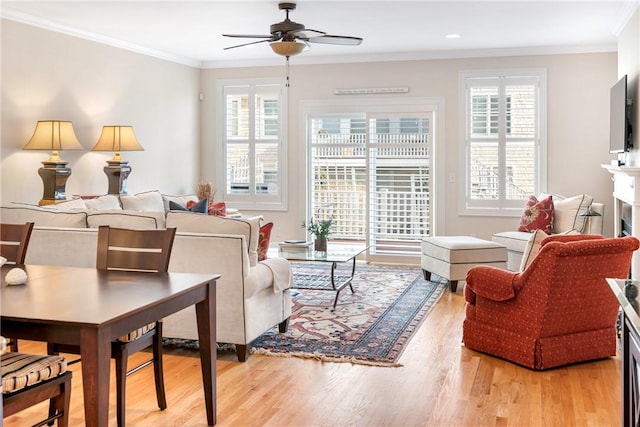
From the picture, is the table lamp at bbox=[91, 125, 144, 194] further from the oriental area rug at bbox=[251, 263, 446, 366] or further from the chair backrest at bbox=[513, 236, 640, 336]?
the chair backrest at bbox=[513, 236, 640, 336]

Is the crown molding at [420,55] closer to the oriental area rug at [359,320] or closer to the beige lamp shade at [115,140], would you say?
the beige lamp shade at [115,140]

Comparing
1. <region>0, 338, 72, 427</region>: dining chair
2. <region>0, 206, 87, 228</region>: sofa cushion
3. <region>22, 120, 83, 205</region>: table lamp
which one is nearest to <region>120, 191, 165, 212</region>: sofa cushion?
<region>22, 120, 83, 205</region>: table lamp

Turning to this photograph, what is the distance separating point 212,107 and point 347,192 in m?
2.29

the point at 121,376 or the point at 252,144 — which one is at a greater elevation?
the point at 252,144

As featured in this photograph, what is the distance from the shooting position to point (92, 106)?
22.0ft

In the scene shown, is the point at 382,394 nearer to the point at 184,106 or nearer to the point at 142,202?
the point at 142,202

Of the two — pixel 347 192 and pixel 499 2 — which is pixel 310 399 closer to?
pixel 499 2

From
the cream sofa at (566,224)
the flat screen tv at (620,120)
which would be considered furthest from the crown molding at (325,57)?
the cream sofa at (566,224)

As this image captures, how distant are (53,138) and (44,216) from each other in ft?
5.00

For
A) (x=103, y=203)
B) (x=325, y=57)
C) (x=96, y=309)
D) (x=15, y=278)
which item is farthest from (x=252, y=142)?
(x=96, y=309)

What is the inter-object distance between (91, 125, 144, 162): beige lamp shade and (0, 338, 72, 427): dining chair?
174 inches

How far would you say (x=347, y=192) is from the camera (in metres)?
8.40

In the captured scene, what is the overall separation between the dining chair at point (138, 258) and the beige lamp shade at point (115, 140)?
3.55m

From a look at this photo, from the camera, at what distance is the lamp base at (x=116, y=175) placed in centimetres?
651
